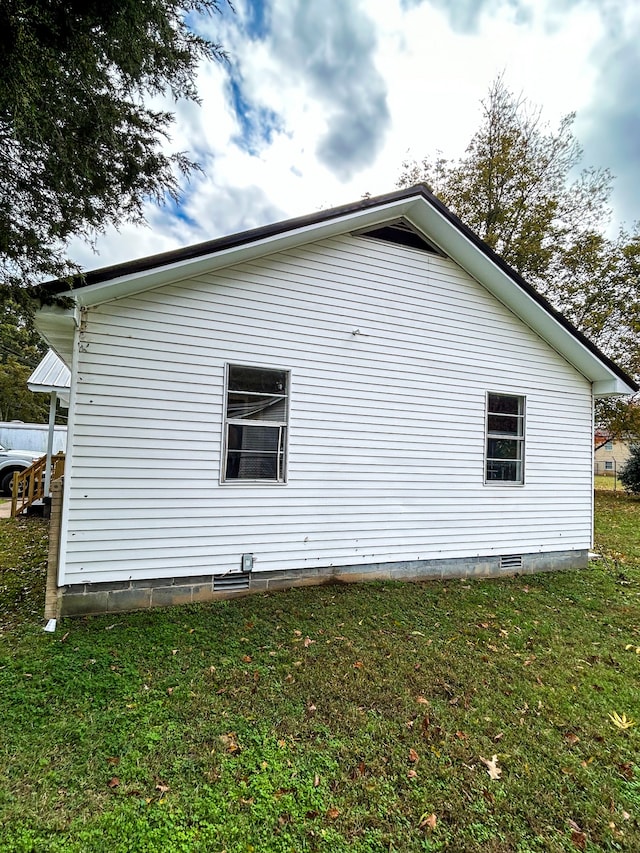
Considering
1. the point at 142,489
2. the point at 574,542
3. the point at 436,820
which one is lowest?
the point at 436,820

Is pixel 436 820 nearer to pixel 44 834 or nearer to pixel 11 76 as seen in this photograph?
pixel 44 834

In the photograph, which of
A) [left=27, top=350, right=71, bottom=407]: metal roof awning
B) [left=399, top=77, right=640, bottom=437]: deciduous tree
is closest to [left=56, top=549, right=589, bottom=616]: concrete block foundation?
[left=27, top=350, right=71, bottom=407]: metal roof awning

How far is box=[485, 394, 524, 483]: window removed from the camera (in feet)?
22.7

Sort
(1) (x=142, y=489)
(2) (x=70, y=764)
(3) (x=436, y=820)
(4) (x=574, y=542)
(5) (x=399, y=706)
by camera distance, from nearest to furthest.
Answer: (3) (x=436, y=820)
(2) (x=70, y=764)
(5) (x=399, y=706)
(1) (x=142, y=489)
(4) (x=574, y=542)

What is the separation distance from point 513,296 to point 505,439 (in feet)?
7.80

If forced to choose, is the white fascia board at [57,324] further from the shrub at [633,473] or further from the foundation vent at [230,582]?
the shrub at [633,473]

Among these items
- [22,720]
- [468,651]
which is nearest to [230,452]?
[22,720]

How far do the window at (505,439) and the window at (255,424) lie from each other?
142 inches

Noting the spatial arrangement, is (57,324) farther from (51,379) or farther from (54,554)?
(51,379)

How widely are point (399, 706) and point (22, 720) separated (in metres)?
2.70

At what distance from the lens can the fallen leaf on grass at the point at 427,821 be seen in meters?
2.17

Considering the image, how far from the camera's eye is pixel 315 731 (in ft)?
9.37

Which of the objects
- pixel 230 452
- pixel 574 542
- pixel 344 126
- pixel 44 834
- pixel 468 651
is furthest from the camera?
pixel 344 126

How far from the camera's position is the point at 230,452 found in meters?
5.26
